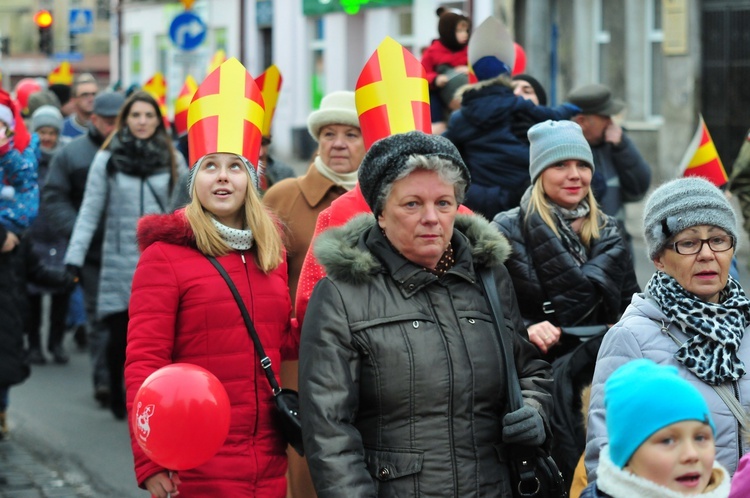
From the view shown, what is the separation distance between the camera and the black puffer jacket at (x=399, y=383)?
3906 mm

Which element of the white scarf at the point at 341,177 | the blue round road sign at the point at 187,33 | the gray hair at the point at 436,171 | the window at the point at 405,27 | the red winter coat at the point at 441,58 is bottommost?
the white scarf at the point at 341,177

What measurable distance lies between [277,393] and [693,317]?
139 centimetres

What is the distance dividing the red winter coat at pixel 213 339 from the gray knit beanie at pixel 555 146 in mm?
1431

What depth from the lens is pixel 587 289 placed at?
5566 mm

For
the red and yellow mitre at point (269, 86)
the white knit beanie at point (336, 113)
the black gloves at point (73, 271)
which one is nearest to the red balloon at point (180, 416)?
the white knit beanie at point (336, 113)

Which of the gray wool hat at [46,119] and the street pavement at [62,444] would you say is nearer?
the street pavement at [62,444]

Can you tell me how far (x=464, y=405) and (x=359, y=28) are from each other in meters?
28.6

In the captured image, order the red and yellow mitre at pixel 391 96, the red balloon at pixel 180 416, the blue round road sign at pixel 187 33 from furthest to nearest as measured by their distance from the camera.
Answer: the blue round road sign at pixel 187 33 → the red and yellow mitre at pixel 391 96 → the red balloon at pixel 180 416

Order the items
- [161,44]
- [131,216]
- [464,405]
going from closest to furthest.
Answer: [464,405] → [131,216] → [161,44]

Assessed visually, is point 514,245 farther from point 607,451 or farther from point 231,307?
point 607,451

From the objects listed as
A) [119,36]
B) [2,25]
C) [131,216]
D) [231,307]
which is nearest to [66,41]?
[2,25]

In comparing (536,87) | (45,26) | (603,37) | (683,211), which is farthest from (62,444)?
(45,26)

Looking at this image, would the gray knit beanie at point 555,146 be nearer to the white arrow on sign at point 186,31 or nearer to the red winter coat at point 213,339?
the red winter coat at point 213,339

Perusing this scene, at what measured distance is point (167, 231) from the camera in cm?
477
